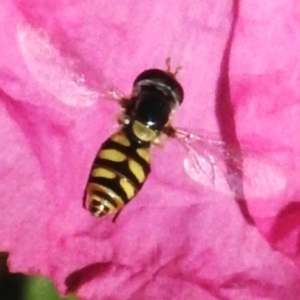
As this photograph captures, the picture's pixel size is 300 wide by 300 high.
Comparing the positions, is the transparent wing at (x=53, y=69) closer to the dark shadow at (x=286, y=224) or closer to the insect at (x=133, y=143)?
the insect at (x=133, y=143)

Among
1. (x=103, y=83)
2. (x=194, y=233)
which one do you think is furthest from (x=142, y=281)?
(x=103, y=83)

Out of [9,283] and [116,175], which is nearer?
[116,175]

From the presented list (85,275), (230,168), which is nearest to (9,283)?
(85,275)

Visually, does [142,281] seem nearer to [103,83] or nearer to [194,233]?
[194,233]

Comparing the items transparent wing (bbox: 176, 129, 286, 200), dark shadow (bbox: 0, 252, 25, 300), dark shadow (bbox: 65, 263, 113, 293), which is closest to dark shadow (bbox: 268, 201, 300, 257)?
transparent wing (bbox: 176, 129, 286, 200)

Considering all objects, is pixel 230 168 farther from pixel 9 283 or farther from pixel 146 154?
pixel 9 283


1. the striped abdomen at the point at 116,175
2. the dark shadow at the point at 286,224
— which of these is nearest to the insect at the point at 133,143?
the striped abdomen at the point at 116,175

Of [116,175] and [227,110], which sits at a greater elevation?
[227,110]
